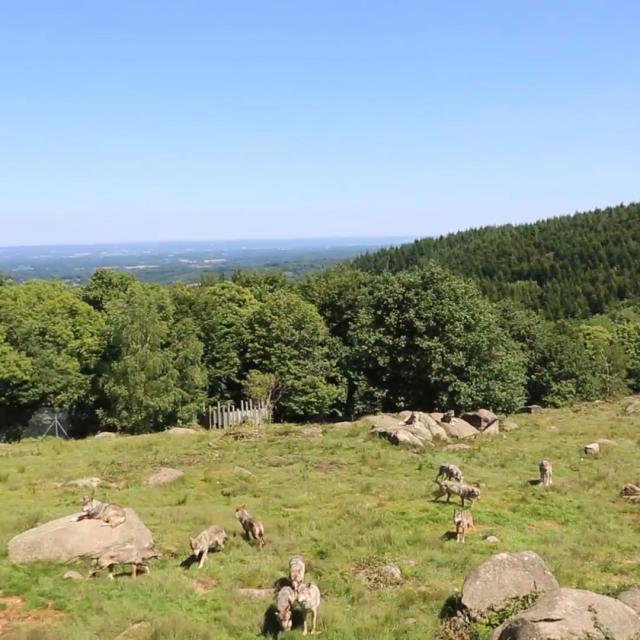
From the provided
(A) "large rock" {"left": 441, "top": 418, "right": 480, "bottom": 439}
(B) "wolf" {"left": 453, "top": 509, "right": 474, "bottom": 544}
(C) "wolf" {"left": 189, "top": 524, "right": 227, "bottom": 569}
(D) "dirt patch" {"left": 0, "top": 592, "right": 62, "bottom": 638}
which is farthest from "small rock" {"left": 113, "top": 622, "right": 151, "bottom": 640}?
(A) "large rock" {"left": 441, "top": 418, "right": 480, "bottom": 439}

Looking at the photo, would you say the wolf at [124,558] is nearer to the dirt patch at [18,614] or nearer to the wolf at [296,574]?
the dirt patch at [18,614]

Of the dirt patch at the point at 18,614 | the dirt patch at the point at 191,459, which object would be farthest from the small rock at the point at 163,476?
the dirt patch at the point at 18,614

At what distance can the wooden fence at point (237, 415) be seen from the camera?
4800 cm

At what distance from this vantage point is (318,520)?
66.6ft

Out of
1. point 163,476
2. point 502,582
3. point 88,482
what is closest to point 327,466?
point 163,476

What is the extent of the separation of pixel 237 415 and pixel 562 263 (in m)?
134

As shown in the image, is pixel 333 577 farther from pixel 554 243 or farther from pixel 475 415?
pixel 554 243

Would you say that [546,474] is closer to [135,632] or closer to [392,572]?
[392,572]

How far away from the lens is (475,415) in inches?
1607

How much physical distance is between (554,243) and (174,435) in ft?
525

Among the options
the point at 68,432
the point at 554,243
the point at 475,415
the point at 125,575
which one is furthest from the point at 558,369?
the point at 554,243

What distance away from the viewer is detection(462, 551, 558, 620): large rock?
41.9ft

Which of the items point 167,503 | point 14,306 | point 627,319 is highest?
point 14,306

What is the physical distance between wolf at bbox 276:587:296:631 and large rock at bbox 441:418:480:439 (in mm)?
25034
